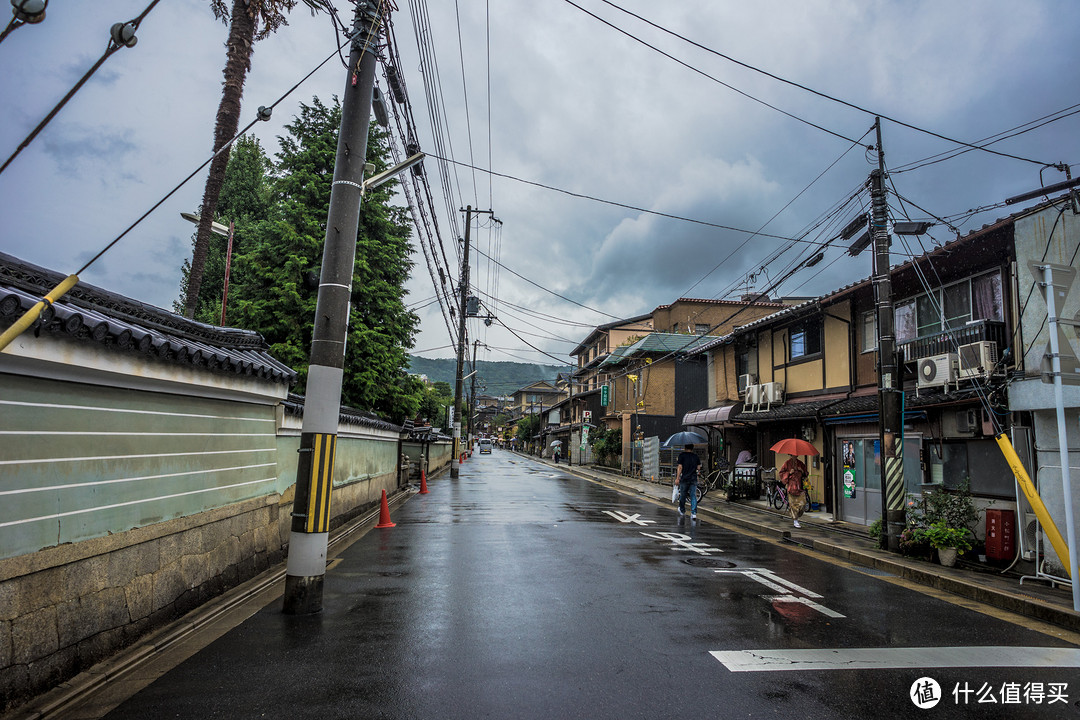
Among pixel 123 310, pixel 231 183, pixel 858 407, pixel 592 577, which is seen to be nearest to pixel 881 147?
pixel 858 407

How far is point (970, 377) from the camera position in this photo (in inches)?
422

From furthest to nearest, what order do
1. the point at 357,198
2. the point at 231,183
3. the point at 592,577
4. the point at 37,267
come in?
1. the point at 231,183
2. the point at 592,577
3. the point at 357,198
4. the point at 37,267

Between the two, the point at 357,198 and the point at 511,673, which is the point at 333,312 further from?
the point at 511,673

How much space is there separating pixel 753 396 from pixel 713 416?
238 centimetres

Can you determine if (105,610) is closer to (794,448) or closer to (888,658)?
(888,658)

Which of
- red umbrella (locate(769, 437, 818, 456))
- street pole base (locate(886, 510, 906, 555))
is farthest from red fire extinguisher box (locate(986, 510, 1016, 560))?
red umbrella (locate(769, 437, 818, 456))

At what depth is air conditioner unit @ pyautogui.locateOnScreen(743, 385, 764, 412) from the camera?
1981cm

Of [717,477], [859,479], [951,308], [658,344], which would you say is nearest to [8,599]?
[951,308]

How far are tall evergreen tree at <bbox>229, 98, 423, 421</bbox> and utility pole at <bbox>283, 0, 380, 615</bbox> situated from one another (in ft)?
30.7

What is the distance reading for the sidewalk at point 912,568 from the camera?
7238mm

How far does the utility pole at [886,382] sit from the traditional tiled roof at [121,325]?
10.7 metres

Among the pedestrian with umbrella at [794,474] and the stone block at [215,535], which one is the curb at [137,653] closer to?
the stone block at [215,535]

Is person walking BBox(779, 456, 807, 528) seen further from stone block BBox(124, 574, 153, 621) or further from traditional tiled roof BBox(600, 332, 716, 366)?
traditional tiled roof BBox(600, 332, 716, 366)

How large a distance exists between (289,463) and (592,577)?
520 centimetres
